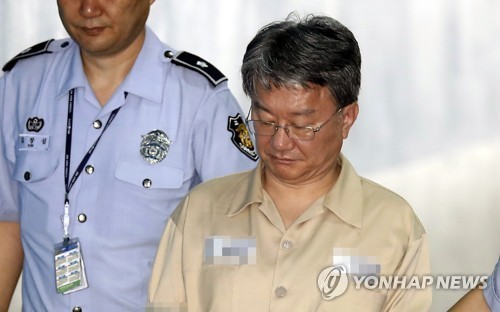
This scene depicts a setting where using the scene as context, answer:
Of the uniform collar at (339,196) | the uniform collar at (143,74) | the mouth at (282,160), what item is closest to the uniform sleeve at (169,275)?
the uniform collar at (339,196)

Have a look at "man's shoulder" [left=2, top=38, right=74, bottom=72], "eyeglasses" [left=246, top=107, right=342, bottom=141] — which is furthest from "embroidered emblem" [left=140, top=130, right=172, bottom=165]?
"eyeglasses" [left=246, top=107, right=342, bottom=141]

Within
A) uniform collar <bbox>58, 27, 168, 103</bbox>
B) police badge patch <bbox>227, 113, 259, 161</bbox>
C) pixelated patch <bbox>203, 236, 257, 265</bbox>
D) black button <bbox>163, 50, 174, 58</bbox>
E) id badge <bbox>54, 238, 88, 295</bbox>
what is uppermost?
black button <bbox>163, 50, 174, 58</bbox>

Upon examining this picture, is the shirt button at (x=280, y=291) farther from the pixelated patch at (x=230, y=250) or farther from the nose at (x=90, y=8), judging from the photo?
the nose at (x=90, y=8)

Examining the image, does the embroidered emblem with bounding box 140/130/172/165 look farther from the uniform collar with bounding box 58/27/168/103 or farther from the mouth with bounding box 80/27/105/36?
the mouth with bounding box 80/27/105/36

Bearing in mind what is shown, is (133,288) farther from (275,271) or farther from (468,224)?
(468,224)

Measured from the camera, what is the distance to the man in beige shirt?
2369 mm

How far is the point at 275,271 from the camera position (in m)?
2.40

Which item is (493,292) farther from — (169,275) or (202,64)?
(202,64)

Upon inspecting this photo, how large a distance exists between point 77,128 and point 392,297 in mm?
989

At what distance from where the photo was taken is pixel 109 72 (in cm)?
302

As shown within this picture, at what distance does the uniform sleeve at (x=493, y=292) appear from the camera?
2.21 meters

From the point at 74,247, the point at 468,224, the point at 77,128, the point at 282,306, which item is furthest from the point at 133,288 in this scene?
the point at 468,224

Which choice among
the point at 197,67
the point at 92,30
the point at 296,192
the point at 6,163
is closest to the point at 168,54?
the point at 197,67

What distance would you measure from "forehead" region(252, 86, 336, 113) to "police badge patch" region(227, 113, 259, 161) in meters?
0.55
